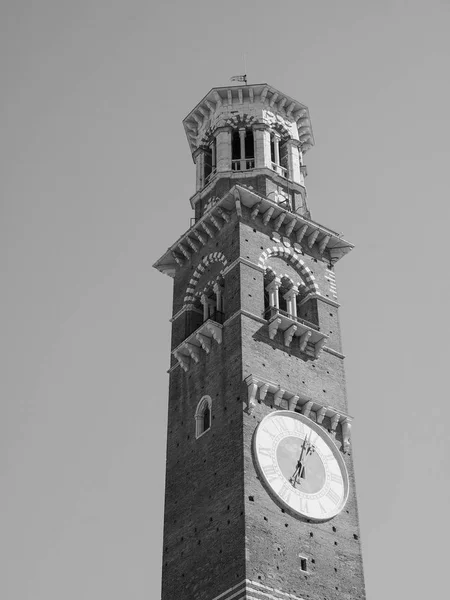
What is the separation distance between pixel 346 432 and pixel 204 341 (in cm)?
611

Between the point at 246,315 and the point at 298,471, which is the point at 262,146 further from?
the point at 298,471

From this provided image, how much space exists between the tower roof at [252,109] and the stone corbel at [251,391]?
14.8 m

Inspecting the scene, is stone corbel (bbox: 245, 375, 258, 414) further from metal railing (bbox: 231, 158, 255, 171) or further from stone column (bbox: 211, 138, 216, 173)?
stone column (bbox: 211, 138, 216, 173)

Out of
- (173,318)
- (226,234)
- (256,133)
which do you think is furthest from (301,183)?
(173,318)

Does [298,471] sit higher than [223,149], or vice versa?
[223,149]

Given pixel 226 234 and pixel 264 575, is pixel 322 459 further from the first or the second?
pixel 226 234

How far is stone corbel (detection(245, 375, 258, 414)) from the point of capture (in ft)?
114

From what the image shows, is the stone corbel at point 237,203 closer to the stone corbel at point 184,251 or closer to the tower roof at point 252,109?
the stone corbel at point 184,251

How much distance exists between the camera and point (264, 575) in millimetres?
31125

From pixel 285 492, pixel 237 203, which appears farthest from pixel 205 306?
pixel 285 492

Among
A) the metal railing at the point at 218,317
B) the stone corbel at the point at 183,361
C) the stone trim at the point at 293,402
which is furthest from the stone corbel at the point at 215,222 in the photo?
the stone trim at the point at 293,402

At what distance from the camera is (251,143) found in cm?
4550

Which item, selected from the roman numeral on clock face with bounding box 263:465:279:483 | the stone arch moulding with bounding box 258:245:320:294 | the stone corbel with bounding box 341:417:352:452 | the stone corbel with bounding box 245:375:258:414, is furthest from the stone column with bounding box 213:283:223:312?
the roman numeral on clock face with bounding box 263:465:279:483

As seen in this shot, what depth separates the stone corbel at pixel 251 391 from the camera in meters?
Result: 34.7
